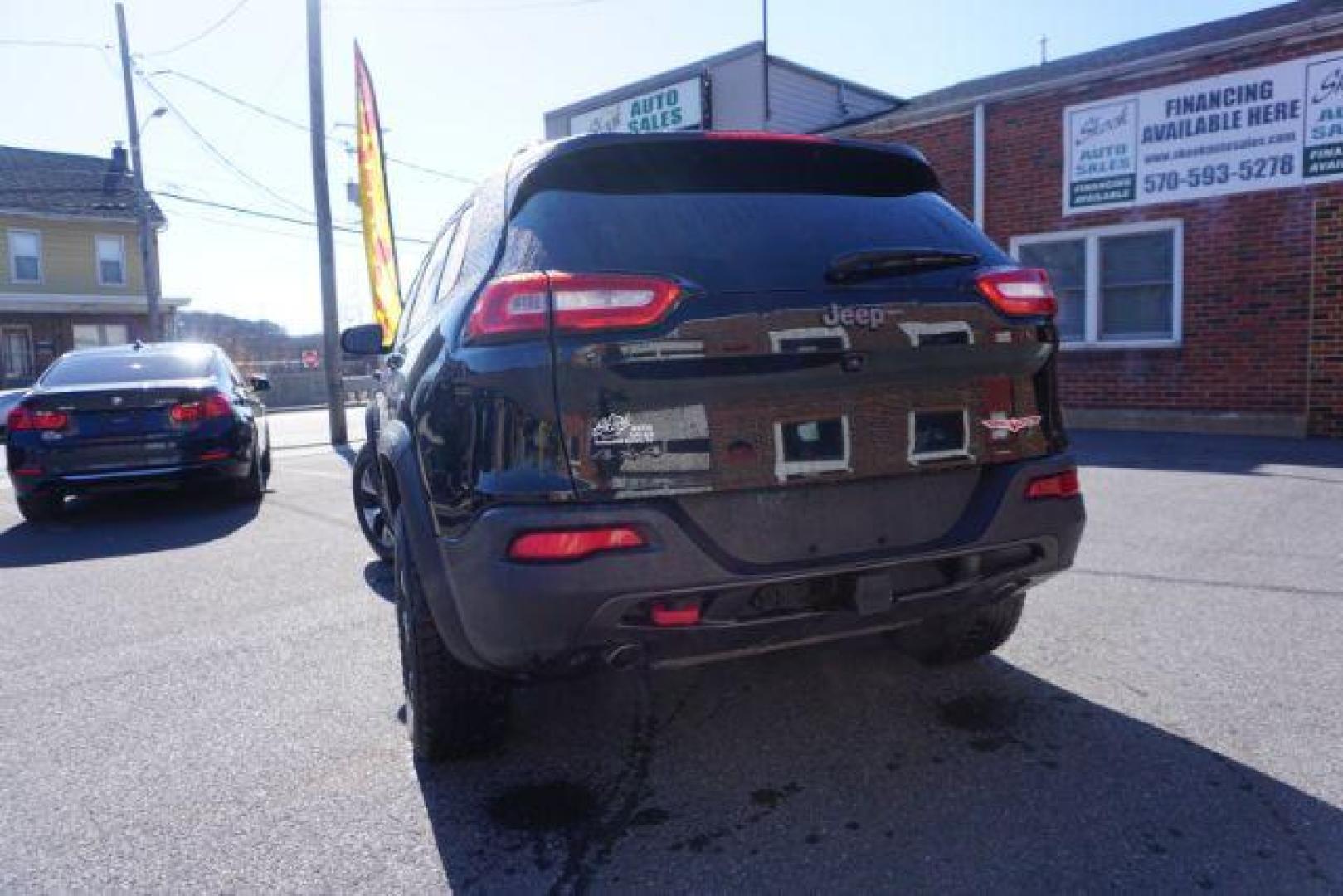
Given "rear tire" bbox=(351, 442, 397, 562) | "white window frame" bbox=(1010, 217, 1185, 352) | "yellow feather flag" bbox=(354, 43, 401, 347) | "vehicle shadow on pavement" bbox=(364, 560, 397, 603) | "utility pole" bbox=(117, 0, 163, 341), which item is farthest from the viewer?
"utility pole" bbox=(117, 0, 163, 341)

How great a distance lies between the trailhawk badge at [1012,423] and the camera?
254cm

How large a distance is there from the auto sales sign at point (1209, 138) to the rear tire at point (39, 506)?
37.4 feet

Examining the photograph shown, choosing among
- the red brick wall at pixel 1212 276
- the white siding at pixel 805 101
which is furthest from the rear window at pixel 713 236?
A: the white siding at pixel 805 101

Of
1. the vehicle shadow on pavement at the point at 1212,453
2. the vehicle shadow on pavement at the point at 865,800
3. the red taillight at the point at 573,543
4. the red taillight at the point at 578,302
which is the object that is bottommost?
the vehicle shadow on pavement at the point at 865,800

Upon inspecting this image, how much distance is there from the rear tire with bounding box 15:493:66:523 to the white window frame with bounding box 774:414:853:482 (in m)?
6.98

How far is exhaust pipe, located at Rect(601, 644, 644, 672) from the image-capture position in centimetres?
225

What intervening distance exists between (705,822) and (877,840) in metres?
0.44

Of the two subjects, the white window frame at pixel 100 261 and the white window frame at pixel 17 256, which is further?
the white window frame at pixel 100 261

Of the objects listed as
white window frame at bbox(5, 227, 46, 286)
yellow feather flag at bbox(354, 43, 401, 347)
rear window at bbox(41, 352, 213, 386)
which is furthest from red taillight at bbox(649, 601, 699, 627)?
white window frame at bbox(5, 227, 46, 286)

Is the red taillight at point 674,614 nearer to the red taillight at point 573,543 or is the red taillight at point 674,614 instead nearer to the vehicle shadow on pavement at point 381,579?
the red taillight at point 573,543

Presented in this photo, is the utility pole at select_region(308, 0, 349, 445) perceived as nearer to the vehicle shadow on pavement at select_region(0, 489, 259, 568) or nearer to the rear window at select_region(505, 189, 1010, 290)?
the vehicle shadow on pavement at select_region(0, 489, 259, 568)

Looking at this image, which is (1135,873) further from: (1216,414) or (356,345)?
(1216,414)

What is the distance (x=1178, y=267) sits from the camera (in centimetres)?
1070

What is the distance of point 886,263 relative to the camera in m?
2.45
